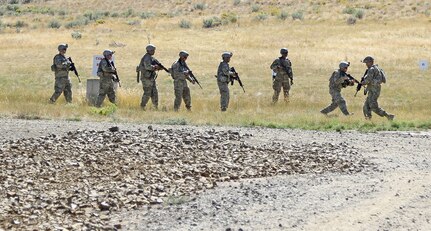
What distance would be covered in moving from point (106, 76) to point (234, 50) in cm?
2378

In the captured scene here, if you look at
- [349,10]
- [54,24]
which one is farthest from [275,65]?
[54,24]

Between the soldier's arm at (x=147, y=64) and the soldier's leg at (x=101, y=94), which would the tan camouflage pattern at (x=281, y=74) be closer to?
the soldier's arm at (x=147, y=64)

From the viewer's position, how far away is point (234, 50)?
46375mm

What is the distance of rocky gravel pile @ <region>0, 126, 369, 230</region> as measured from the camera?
34.1 feet

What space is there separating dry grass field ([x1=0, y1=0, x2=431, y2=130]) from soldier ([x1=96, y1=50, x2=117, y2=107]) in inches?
24.3

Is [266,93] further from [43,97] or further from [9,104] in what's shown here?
[9,104]

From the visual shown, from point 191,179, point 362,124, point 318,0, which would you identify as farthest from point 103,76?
point 318,0

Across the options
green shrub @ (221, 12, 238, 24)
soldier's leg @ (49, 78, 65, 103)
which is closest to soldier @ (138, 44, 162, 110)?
soldier's leg @ (49, 78, 65, 103)

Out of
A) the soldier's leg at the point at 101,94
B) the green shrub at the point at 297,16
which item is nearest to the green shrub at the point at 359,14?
the green shrub at the point at 297,16

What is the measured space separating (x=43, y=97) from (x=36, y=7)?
200 feet

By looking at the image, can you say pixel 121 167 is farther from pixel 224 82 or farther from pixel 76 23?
pixel 76 23

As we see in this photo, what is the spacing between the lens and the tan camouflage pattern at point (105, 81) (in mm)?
22984

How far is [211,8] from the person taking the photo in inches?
3031

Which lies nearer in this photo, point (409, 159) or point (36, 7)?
point (409, 159)
